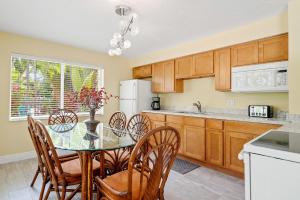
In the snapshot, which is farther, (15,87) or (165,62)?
(165,62)

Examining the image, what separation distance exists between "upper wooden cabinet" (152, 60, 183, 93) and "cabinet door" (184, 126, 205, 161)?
1.10 metres

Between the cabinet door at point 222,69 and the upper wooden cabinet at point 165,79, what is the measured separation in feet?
3.36

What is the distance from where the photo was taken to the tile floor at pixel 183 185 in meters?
2.15

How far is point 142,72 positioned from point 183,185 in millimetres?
3174

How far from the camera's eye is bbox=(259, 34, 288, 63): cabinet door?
8.09 ft

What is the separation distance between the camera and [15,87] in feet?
11.1

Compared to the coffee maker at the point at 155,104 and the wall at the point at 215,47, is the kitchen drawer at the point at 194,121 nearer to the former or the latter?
the wall at the point at 215,47

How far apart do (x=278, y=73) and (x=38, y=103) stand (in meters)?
4.26

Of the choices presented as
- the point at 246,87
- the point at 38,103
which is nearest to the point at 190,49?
the point at 246,87

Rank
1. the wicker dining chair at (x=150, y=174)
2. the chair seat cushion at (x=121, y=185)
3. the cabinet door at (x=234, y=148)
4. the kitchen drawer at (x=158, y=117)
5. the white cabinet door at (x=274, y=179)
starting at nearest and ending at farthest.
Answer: the white cabinet door at (x=274, y=179) → the wicker dining chair at (x=150, y=174) → the chair seat cushion at (x=121, y=185) → the cabinet door at (x=234, y=148) → the kitchen drawer at (x=158, y=117)

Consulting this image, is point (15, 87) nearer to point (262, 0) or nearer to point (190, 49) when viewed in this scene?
point (190, 49)

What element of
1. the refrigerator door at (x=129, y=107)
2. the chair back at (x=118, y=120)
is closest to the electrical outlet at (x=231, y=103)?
the chair back at (x=118, y=120)

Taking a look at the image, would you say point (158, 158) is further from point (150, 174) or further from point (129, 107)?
point (129, 107)

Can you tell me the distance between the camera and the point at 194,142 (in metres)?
3.24
